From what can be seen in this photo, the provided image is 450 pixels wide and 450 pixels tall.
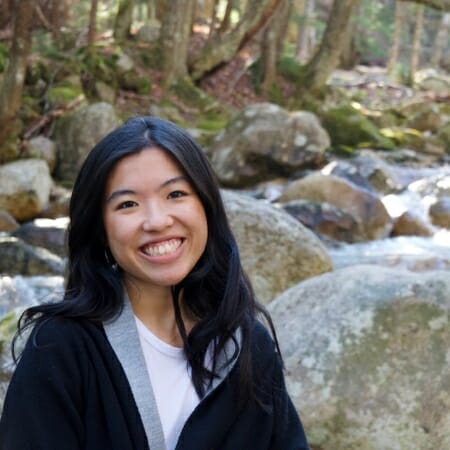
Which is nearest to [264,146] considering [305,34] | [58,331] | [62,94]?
[62,94]

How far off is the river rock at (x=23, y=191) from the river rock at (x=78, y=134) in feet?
3.94

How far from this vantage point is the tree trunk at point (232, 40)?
46.5 feet

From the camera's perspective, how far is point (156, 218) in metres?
1.44

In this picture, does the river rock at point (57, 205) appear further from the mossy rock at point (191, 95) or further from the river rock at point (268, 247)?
the mossy rock at point (191, 95)

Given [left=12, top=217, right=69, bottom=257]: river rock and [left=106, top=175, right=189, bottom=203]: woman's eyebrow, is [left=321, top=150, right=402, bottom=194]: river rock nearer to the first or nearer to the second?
[left=12, top=217, right=69, bottom=257]: river rock

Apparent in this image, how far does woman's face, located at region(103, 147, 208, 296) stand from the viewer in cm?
145

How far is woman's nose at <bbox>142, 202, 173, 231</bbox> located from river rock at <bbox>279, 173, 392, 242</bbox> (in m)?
7.16

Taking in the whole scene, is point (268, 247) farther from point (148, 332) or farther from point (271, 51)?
point (271, 51)

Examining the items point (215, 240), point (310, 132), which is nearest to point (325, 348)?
point (215, 240)

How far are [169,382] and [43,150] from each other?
30.1 ft

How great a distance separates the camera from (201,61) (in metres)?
15.0

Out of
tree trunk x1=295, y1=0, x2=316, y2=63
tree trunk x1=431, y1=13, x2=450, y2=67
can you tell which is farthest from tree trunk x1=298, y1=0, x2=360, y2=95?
tree trunk x1=431, y1=13, x2=450, y2=67

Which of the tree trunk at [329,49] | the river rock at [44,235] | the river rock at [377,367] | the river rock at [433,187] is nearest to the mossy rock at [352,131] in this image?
the tree trunk at [329,49]

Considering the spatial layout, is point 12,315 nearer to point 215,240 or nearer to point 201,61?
point 215,240
